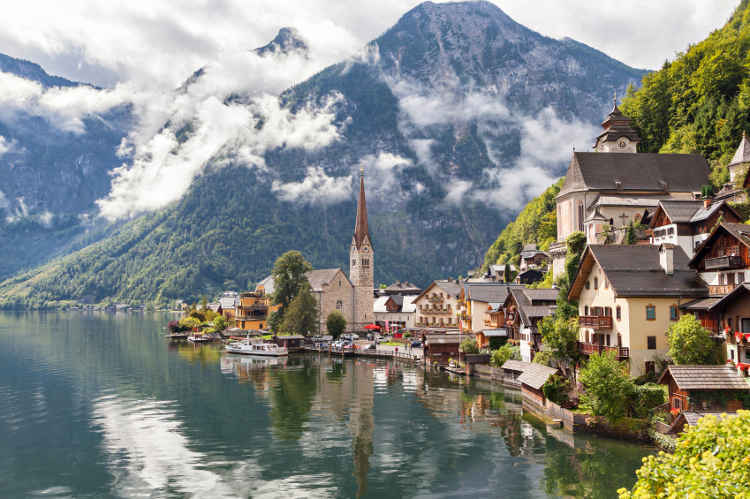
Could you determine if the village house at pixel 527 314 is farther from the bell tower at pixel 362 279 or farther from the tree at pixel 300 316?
the bell tower at pixel 362 279

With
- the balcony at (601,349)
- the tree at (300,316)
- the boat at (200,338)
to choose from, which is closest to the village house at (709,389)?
the balcony at (601,349)

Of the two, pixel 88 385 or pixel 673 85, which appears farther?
pixel 673 85

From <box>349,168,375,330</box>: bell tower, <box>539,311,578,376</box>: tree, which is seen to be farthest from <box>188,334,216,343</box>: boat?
<box>539,311,578,376</box>: tree

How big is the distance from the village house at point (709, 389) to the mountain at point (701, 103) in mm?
50047

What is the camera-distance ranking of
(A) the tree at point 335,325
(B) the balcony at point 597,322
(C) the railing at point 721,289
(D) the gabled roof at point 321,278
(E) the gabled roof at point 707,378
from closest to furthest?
(E) the gabled roof at point 707,378 < (C) the railing at point 721,289 < (B) the balcony at point 597,322 < (A) the tree at point 335,325 < (D) the gabled roof at point 321,278

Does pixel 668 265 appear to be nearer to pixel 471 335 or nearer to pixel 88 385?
pixel 471 335

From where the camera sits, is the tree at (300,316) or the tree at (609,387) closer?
the tree at (609,387)

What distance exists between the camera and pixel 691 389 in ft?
125

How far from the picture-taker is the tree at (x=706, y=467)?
12.6 m

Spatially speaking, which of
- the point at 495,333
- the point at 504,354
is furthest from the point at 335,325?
the point at 504,354

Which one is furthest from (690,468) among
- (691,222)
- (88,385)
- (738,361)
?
(88,385)

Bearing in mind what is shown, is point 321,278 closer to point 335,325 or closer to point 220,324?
point 335,325

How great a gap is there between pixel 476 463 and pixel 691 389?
14.8 metres

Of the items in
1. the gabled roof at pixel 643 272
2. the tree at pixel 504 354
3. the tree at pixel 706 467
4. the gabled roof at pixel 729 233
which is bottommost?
the tree at pixel 504 354
